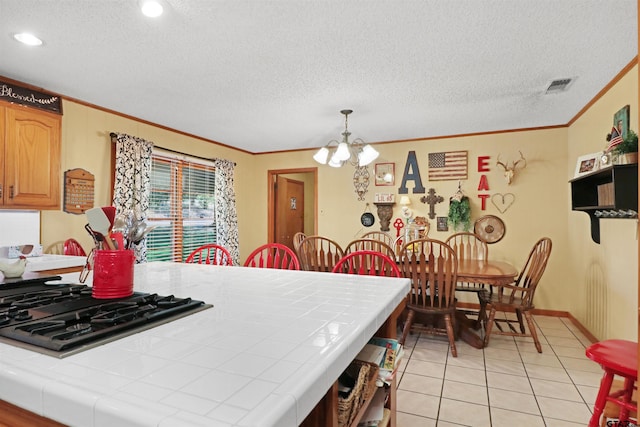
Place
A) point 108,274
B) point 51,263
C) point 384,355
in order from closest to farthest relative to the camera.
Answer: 1. point 108,274
2. point 384,355
3. point 51,263

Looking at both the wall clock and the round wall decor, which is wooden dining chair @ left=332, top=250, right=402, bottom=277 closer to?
the round wall decor

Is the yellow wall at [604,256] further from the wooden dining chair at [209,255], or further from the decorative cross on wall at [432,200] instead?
the wooden dining chair at [209,255]

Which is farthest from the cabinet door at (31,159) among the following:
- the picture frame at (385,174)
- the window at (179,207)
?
the picture frame at (385,174)

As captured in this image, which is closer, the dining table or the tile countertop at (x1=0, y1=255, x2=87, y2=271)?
the tile countertop at (x1=0, y1=255, x2=87, y2=271)

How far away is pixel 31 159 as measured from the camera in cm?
270

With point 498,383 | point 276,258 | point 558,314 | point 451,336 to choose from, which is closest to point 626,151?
point 498,383

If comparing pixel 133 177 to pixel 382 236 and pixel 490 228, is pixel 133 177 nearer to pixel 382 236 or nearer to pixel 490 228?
pixel 382 236

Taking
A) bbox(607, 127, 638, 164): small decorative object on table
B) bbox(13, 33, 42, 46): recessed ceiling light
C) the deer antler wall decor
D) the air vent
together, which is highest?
bbox(13, 33, 42, 46): recessed ceiling light

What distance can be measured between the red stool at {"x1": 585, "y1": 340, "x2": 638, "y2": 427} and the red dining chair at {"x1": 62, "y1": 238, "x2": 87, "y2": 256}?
380 centimetres

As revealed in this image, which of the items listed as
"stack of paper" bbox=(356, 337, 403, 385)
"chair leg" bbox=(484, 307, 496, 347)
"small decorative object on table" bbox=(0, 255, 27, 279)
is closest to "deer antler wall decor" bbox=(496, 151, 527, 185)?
"chair leg" bbox=(484, 307, 496, 347)

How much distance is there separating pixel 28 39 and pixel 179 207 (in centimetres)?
248

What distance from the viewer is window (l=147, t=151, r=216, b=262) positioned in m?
4.07

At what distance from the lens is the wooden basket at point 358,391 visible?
0.99 m

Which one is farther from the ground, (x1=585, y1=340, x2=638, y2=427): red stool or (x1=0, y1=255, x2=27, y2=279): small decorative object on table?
(x1=0, y1=255, x2=27, y2=279): small decorative object on table
